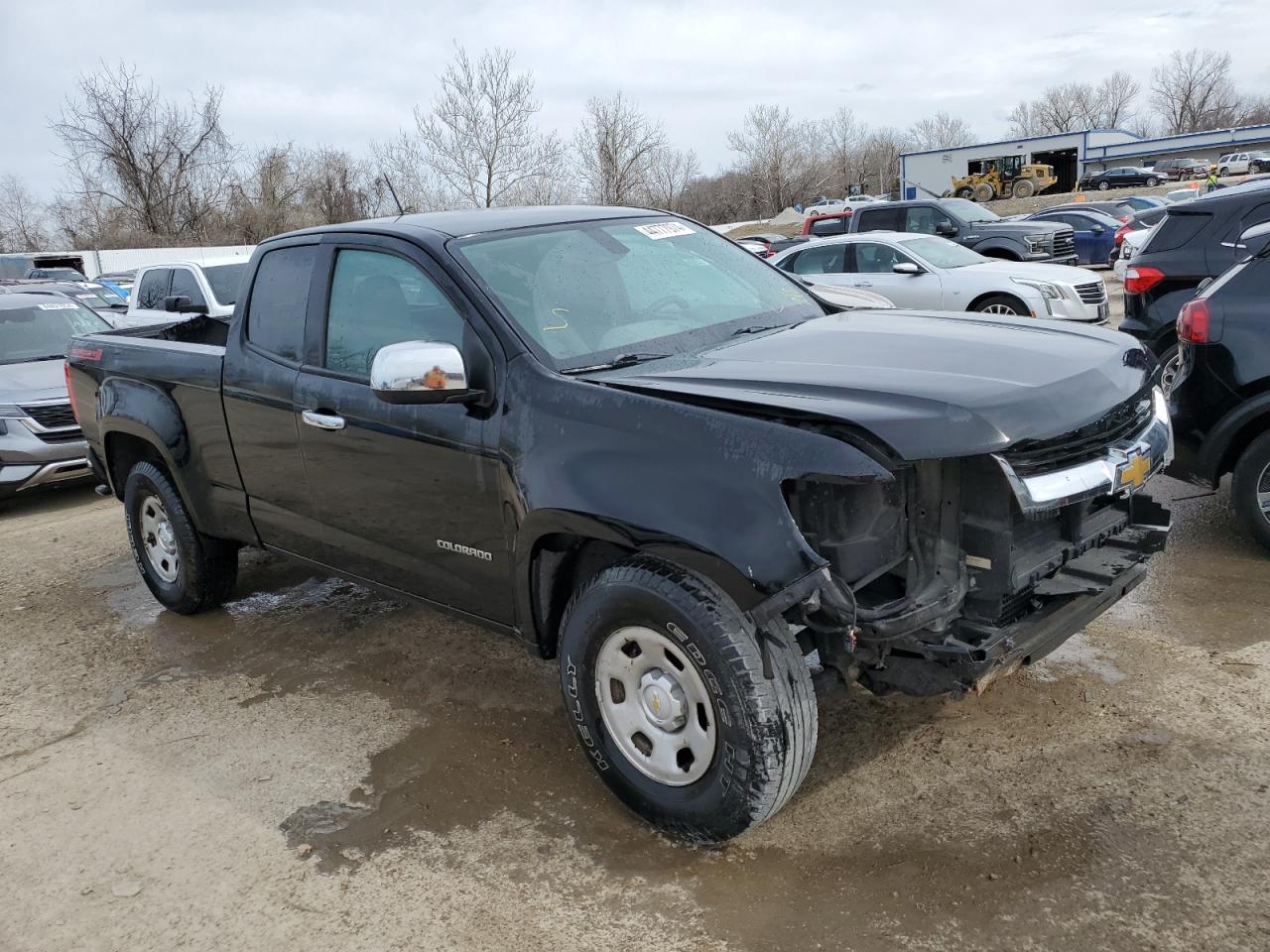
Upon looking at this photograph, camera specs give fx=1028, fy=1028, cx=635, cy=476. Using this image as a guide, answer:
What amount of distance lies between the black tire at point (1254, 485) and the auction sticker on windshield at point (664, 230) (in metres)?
2.86

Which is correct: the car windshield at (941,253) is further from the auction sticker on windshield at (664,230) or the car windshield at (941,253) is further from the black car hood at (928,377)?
the black car hood at (928,377)

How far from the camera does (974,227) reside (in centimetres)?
1730

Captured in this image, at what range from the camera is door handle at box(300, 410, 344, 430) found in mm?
3938

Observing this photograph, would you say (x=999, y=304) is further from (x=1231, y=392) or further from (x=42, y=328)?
(x=42, y=328)

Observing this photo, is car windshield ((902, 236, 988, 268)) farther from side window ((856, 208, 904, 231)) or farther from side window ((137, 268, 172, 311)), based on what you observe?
side window ((137, 268, 172, 311))

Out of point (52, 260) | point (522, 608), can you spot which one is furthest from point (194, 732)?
point (52, 260)

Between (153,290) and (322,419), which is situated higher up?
(153,290)

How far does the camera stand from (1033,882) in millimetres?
2803

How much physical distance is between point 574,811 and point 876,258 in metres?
10.7

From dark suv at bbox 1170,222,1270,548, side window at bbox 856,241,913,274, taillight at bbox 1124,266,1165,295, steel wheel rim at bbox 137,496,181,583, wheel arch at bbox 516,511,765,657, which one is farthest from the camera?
side window at bbox 856,241,913,274

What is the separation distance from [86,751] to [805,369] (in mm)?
3212

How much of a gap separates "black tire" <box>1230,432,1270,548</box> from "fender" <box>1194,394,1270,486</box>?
9 cm

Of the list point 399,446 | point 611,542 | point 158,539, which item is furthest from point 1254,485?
point 158,539

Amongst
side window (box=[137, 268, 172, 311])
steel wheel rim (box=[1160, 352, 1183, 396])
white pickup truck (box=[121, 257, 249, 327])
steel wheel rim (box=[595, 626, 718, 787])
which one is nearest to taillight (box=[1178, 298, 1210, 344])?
steel wheel rim (box=[1160, 352, 1183, 396])
